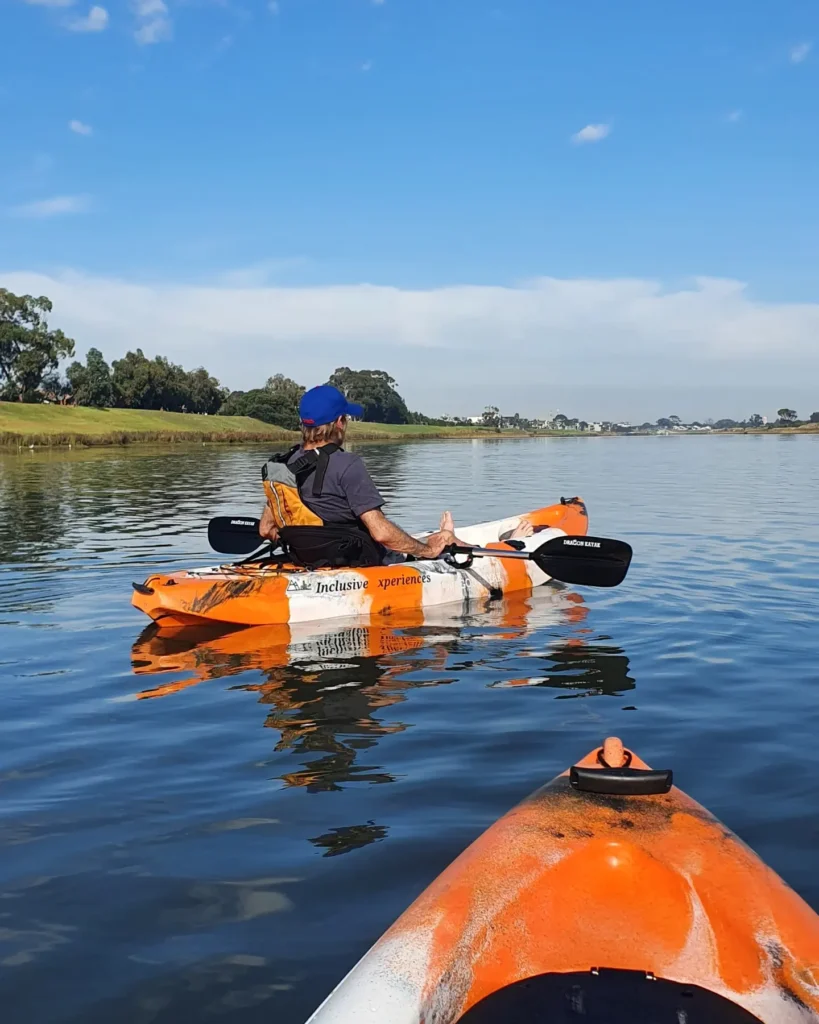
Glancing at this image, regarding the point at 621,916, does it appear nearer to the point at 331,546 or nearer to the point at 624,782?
the point at 624,782

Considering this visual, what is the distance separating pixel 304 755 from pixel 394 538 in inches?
127

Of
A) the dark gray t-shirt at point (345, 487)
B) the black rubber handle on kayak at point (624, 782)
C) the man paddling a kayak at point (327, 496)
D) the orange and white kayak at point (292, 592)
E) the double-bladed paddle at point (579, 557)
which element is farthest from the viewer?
the double-bladed paddle at point (579, 557)

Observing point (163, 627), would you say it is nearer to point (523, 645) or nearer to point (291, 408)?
point (523, 645)

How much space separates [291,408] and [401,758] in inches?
4215

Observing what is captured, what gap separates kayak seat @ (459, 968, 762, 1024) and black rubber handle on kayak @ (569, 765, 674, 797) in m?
0.60

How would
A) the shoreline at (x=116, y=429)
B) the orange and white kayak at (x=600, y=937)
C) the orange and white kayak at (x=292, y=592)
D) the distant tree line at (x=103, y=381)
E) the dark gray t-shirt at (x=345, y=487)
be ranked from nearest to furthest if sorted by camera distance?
the orange and white kayak at (x=600, y=937) → the dark gray t-shirt at (x=345, y=487) → the orange and white kayak at (x=292, y=592) → the shoreline at (x=116, y=429) → the distant tree line at (x=103, y=381)

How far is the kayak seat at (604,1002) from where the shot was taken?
94.6 inches

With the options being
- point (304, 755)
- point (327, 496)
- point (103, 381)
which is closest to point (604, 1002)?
point (304, 755)

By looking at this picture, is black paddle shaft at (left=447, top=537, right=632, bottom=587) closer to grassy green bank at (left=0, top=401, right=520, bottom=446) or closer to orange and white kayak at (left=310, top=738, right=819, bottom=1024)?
orange and white kayak at (left=310, top=738, right=819, bottom=1024)

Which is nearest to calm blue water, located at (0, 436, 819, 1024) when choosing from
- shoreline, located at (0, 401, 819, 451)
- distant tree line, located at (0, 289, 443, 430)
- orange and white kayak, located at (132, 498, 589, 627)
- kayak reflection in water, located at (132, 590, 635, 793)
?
kayak reflection in water, located at (132, 590, 635, 793)

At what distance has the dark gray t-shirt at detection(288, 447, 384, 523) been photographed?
7.68 meters

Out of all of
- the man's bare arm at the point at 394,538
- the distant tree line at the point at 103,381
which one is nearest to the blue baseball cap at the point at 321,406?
the man's bare arm at the point at 394,538

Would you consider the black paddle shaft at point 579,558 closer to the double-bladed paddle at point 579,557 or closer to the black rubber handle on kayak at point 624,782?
the double-bladed paddle at point 579,557

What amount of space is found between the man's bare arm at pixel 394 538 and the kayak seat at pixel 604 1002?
533 centimetres
